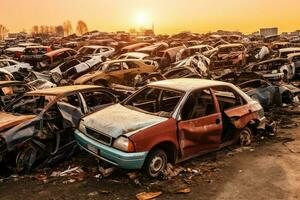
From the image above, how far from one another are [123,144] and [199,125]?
5.52 ft

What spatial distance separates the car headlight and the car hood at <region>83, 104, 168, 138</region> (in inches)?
3.5

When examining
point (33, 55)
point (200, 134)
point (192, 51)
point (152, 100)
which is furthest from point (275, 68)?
point (33, 55)

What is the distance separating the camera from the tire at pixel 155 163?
677 centimetres

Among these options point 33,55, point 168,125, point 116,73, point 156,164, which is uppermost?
point 33,55

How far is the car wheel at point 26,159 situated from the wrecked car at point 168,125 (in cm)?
87

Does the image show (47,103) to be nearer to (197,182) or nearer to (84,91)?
(84,91)

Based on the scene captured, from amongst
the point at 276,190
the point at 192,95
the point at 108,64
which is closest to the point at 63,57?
the point at 108,64

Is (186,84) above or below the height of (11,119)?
above

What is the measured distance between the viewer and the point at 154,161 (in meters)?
6.86

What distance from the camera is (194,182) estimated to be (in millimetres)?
6961

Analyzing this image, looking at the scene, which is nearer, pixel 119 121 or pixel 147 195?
pixel 147 195

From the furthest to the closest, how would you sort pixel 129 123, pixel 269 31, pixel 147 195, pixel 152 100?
1. pixel 269 31
2. pixel 152 100
3. pixel 129 123
4. pixel 147 195

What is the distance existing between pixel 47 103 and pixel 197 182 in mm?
3458

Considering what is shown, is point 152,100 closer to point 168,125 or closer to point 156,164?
point 168,125
